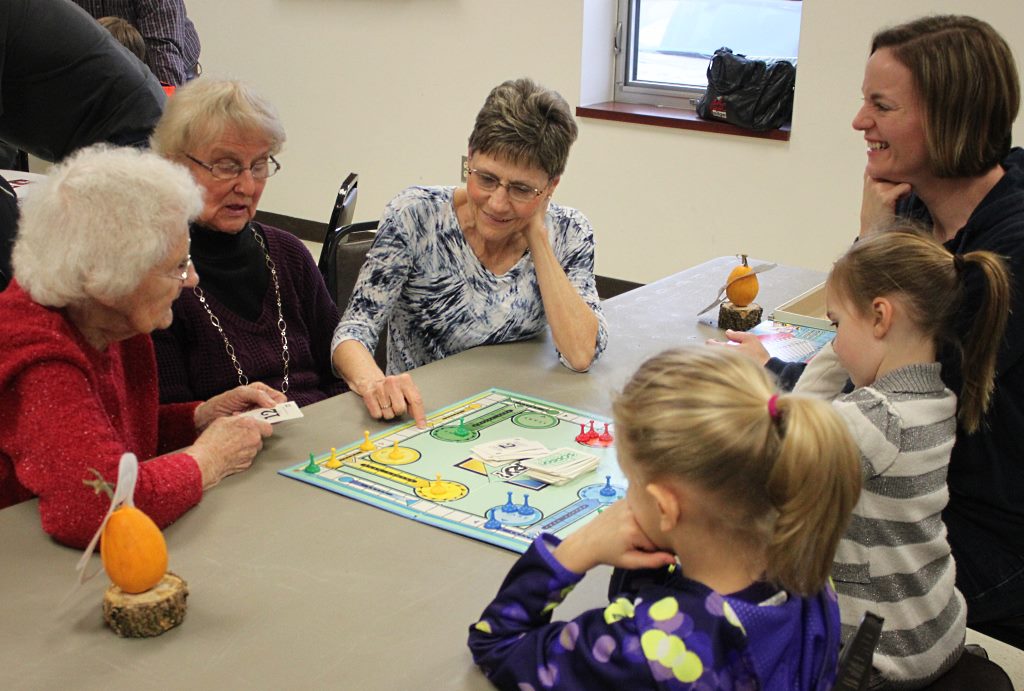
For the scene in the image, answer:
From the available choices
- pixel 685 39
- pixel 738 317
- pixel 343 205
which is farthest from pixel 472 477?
pixel 685 39

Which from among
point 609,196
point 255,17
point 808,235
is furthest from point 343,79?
point 808,235

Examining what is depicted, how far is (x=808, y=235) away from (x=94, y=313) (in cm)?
365

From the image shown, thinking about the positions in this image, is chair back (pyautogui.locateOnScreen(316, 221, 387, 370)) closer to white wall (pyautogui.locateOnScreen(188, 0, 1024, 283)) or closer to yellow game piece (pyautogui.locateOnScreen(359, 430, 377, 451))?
yellow game piece (pyautogui.locateOnScreen(359, 430, 377, 451))

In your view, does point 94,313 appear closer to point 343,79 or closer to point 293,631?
point 293,631

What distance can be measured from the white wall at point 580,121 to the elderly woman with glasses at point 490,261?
7.89 ft

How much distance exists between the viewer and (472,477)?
1.64 m

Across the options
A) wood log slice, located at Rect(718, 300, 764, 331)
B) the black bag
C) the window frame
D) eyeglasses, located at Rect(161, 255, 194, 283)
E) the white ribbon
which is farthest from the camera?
the window frame

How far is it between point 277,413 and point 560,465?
526 mm

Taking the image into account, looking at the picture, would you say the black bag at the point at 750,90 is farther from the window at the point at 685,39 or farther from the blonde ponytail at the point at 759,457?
the blonde ponytail at the point at 759,457

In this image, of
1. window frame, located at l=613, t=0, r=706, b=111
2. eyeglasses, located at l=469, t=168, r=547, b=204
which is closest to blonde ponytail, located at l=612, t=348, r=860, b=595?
eyeglasses, located at l=469, t=168, r=547, b=204

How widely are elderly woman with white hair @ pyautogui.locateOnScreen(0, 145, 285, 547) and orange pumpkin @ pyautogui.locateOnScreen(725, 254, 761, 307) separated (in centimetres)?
129

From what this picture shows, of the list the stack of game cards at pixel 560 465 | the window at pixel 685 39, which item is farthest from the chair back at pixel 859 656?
the window at pixel 685 39

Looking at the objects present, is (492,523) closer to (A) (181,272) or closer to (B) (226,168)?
(A) (181,272)

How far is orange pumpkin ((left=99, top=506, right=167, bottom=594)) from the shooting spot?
122 centimetres
